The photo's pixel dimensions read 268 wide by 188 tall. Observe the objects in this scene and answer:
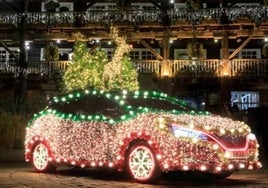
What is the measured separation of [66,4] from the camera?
38.7 metres

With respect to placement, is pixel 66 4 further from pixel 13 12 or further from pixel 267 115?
pixel 267 115

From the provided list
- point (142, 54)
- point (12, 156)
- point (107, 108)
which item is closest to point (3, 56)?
point (142, 54)

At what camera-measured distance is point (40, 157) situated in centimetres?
1313

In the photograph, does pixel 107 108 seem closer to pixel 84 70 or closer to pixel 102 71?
pixel 102 71

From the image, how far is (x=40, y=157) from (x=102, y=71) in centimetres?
992

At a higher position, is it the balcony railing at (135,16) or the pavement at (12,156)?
the balcony railing at (135,16)

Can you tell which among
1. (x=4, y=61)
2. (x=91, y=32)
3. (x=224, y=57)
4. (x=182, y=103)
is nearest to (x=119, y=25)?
(x=91, y=32)

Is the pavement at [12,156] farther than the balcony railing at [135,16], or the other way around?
the balcony railing at [135,16]

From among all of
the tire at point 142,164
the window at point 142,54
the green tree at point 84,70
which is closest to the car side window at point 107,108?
the tire at point 142,164

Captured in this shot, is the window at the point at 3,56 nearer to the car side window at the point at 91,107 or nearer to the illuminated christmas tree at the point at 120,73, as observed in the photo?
the illuminated christmas tree at the point at 120,73

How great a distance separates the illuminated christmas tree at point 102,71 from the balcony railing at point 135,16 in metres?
9.13

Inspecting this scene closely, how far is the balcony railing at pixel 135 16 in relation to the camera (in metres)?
32.5

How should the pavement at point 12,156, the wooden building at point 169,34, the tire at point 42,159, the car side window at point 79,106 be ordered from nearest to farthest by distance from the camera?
the car side window at point 79,106
the tire at point 42,159
the pavement at point 12,156
the wooden building at point 169,34

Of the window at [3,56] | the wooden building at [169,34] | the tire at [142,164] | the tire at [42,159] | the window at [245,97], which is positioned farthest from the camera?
the window at [3,56]
